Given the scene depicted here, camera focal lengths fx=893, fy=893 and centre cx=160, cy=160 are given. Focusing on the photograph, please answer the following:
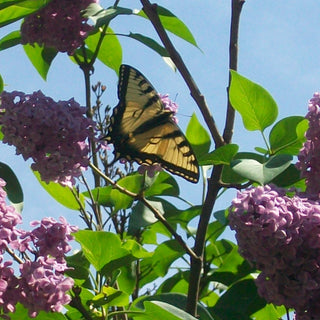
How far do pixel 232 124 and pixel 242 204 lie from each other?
515mm

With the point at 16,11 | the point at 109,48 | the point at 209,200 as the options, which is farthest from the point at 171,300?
the point at 109,48

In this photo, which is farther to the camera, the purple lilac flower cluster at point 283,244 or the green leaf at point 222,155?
the green leaf at point 222,155

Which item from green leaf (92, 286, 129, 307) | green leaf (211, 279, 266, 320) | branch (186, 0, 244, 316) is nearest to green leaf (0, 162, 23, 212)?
Result: green leaf (92, 286, 129, 307)

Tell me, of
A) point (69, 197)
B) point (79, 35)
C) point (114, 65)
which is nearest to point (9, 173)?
point (69, 197)

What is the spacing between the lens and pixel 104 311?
90.4 inches

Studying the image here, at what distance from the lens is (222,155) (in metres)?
2.21

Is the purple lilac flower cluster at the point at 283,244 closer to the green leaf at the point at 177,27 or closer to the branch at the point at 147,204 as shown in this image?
the branch at the point at 147,204

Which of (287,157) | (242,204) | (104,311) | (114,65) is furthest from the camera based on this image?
(114,65)

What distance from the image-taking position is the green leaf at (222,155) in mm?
2182

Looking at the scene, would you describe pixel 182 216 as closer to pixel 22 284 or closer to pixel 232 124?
pixel 232 124

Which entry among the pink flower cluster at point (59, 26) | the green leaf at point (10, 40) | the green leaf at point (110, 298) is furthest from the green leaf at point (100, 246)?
the green leaf at point (10, 40)

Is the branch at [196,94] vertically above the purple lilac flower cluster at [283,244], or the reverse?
the branch at [196,94]

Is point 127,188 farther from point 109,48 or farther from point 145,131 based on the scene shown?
point 109,48

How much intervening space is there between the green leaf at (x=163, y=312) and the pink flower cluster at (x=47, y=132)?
49 cm
